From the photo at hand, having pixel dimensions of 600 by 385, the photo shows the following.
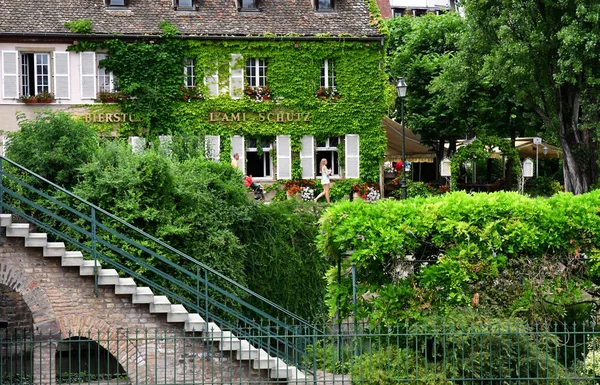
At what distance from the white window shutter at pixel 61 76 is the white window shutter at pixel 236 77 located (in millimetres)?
5337

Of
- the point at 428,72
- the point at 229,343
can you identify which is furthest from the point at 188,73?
the point at 229,343

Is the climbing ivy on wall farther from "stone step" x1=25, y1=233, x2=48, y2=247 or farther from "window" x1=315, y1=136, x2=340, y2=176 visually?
"stone step" x1=25, y1=233, x2=48, y2=247

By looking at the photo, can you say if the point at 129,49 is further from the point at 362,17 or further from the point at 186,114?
the point at 362,17

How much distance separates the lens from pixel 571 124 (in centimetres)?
3709

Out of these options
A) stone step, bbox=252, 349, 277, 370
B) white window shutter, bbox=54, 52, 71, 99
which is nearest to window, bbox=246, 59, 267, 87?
white window shutter, bbox=54, 52, 71, 99

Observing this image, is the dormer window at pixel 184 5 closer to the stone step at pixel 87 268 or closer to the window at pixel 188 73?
the window at pixel 188 73

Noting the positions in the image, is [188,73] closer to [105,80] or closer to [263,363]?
[105,80]

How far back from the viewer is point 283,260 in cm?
2730

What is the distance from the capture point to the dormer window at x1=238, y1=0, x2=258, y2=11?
37.9m

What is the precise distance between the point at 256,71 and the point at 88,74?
5.58 meters

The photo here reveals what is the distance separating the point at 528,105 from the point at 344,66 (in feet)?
21.4

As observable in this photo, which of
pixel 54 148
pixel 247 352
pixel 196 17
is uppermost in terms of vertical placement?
pixel 196 17

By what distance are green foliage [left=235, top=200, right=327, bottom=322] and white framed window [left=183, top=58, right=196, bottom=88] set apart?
33.4 feet

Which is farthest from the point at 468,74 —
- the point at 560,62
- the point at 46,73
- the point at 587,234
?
the point at 587,234
